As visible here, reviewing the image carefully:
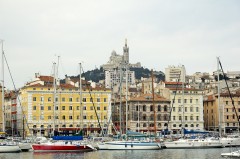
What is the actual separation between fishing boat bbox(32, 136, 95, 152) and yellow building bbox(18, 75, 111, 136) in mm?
27222

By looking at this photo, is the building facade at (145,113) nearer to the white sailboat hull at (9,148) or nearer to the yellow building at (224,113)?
the yellow building at (224,113)

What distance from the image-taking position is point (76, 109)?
317 feet

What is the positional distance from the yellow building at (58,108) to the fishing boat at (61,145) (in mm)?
27222

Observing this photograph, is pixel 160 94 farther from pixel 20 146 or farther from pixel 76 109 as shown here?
pixel 20 146

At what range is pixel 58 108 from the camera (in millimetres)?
93938

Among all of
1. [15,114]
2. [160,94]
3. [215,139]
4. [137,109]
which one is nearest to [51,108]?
[15,114]

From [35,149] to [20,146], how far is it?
8.06ft

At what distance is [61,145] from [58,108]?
1259 inches

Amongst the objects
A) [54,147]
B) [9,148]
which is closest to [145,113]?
[54,147]

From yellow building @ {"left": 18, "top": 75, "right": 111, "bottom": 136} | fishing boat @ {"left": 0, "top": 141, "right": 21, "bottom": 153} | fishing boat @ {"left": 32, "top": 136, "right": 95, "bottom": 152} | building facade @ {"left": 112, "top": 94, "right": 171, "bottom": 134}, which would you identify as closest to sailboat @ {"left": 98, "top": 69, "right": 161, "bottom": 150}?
fishing boat @ {"left": 32, "top": 136, "right": 95, "bottom": 152}

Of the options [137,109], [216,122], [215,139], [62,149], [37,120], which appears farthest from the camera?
[216,122]

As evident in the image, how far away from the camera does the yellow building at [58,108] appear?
9288cm

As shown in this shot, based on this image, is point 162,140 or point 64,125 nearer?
point 162,140

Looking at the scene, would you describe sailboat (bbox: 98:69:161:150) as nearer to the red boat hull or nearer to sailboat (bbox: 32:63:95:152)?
sailboat (bbox: 32:63:95:152)
